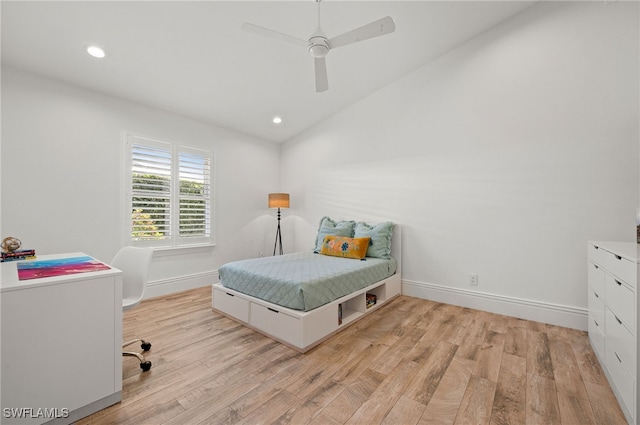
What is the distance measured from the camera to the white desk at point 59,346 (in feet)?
4.16

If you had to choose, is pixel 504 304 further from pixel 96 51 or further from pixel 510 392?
pixel 96 51

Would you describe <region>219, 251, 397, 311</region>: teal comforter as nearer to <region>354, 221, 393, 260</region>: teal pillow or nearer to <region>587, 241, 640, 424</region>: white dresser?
<region>354, 221, 393, 260</region>: teal pillow

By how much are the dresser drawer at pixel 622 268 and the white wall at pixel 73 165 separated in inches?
170

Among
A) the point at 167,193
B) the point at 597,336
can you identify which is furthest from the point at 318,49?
the point at 597,336

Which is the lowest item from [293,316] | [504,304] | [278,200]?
[504,304]

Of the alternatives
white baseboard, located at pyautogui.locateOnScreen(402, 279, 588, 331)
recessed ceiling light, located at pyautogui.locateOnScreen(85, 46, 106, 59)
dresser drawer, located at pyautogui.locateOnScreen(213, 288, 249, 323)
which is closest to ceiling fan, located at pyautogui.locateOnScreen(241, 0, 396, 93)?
recessed ceiling light, located at pyautogui.locateOnScreen(85, 46, 106, 59)

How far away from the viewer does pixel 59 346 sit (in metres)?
1.39

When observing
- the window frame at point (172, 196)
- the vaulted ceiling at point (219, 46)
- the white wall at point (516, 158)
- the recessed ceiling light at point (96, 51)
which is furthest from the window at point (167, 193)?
the white wall at point (516, 158)

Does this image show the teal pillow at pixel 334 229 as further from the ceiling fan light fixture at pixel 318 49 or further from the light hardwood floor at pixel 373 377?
the ceiling fan light fixture at pixel 318 49

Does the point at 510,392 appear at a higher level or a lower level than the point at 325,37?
lower

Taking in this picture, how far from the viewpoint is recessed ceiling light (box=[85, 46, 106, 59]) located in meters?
2.48

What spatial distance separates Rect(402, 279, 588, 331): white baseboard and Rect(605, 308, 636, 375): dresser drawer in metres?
0.96

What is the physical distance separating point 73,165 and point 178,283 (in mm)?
1844

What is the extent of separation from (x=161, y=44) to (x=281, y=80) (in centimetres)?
133
